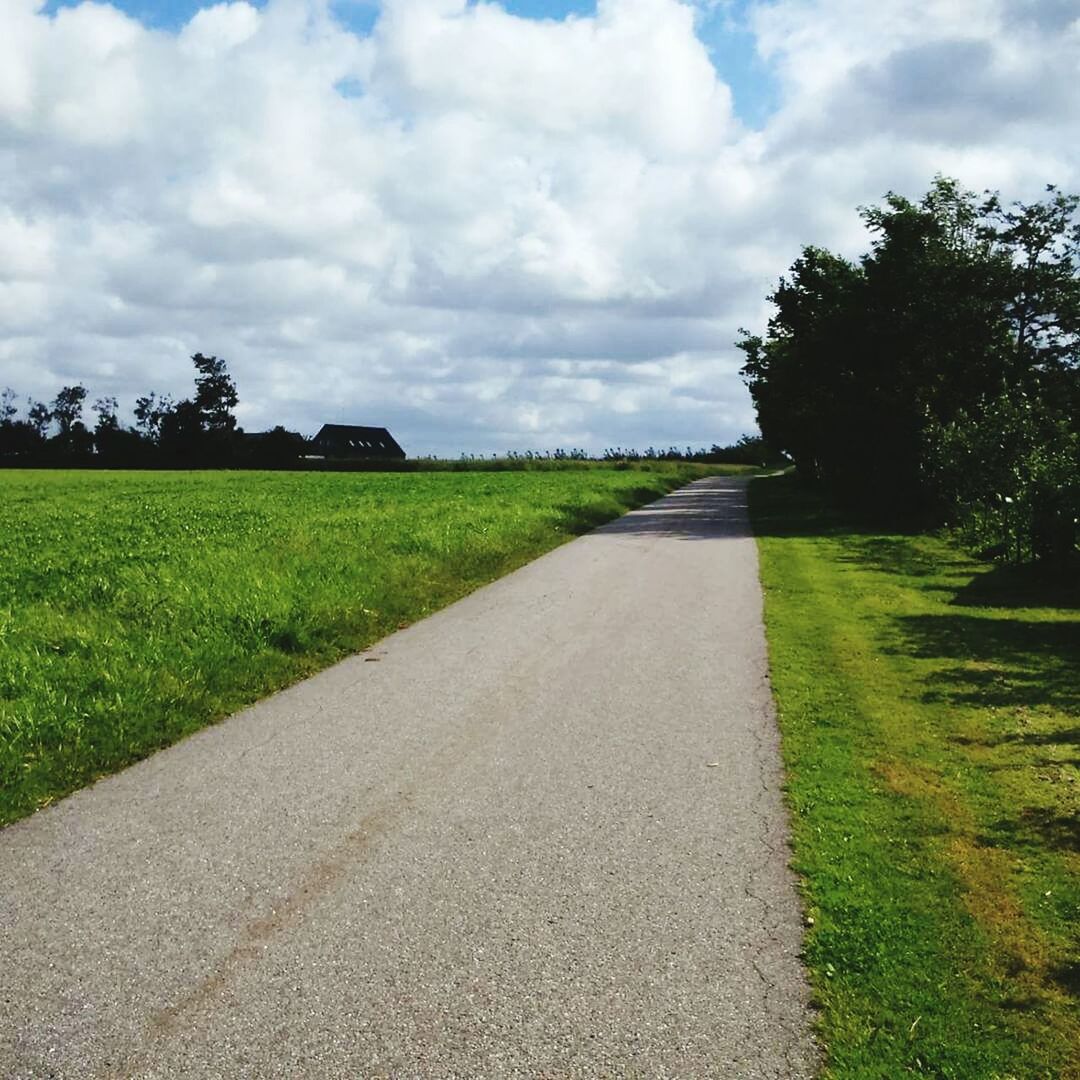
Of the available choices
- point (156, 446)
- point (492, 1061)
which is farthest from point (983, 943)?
point (156, 446)

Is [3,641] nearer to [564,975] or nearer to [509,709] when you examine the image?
[509,709]

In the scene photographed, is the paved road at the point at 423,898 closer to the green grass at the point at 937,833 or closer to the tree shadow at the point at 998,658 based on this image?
the green grass at the point at 937,833

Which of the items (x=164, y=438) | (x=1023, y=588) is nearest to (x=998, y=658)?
(x=1023, y=588)

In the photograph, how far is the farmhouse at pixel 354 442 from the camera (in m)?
125

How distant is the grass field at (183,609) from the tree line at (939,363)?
34.1 ft

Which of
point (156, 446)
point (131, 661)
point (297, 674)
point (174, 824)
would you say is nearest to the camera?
point (174, 824)

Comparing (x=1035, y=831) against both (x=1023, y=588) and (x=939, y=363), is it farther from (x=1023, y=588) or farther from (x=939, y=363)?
(x=939, y=363)

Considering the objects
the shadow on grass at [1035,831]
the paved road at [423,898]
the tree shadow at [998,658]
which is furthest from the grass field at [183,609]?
the tree shadow at [998,658]

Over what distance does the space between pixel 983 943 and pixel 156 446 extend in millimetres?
107654

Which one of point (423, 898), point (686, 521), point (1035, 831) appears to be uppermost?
point (686, 521)

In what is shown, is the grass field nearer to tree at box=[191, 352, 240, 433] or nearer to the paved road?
the paved road

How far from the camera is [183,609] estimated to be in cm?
1075

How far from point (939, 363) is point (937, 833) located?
2626 cm

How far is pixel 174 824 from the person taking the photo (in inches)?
226
